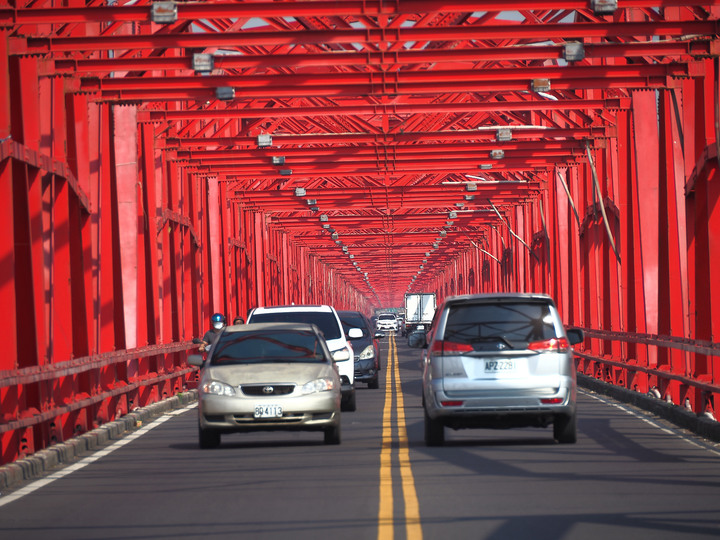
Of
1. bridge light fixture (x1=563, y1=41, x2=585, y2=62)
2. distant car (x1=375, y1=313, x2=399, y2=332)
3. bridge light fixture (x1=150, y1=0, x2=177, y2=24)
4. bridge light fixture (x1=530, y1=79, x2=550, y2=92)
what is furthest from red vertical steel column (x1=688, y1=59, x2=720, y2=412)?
Result: distant car (x1=375, y1=313, x2=399, y2=332)

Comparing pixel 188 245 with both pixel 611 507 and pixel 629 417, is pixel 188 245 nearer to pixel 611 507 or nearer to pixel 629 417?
pixel 629 417

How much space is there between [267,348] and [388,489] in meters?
5.51

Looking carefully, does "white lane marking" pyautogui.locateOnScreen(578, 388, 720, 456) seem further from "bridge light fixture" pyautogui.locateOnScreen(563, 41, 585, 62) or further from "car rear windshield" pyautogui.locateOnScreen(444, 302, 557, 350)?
"bridge light fixture" pyautogui.locateOnScreen(563, 41, 585, 62)

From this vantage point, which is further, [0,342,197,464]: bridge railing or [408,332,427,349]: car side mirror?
[408,332,427,349]: car side mirror

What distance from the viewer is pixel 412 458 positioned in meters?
14.1

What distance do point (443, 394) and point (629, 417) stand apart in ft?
19.8

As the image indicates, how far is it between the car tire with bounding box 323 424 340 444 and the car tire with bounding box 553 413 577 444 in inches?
99.5

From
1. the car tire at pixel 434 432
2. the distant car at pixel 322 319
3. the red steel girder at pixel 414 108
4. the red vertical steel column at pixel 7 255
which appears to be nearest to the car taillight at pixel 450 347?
the car tire at pixel 434 432

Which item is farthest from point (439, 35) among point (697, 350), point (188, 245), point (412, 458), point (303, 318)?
point (188, 245)

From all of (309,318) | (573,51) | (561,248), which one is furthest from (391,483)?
(561,248)

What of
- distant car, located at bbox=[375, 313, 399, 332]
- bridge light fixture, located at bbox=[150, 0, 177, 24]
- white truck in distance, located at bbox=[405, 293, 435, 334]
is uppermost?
bridge light fixture, located at bbox=[150, 0, 177, 24]

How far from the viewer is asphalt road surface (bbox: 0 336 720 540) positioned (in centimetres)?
925

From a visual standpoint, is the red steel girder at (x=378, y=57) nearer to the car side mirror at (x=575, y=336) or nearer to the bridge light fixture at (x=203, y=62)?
the bridge light fixture at (x=203, y=62)

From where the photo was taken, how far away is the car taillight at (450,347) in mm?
14941
